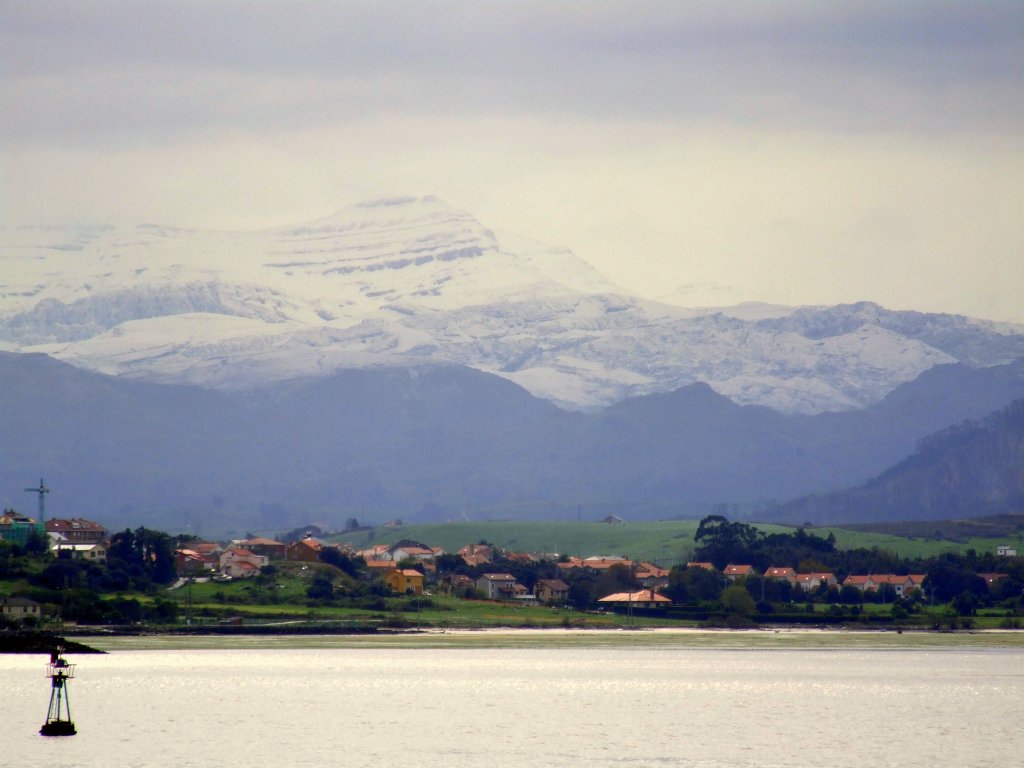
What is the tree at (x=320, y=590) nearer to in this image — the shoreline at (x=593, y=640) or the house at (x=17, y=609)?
the shoreline at (x=593, y=640)

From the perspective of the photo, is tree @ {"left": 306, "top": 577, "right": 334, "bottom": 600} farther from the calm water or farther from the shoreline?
the calm water

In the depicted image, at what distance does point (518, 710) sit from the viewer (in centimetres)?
10631

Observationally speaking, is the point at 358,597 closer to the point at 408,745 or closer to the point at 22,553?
the point at 22,553

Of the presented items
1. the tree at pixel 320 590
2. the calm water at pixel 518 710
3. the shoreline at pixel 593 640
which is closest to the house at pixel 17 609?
the shoreline at pixel 593 640

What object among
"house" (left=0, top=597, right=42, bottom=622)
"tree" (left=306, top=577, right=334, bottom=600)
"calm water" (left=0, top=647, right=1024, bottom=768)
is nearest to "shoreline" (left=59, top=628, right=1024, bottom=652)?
"calm water" (left=0, top=647, right=1024, bottom=768)

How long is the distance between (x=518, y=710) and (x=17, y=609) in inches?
2564

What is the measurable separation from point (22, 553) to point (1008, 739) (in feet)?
375

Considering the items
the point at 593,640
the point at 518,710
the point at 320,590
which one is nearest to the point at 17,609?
the point at 320,590

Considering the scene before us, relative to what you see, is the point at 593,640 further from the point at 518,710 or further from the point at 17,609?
the point at 518,710

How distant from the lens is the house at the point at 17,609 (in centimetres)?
15888

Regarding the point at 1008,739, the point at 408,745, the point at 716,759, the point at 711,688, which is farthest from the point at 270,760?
the point at 711,688

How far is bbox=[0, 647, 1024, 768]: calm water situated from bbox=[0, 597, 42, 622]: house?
12.0 m

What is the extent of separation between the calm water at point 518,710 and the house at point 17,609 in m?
12.0

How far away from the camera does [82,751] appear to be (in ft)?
290
